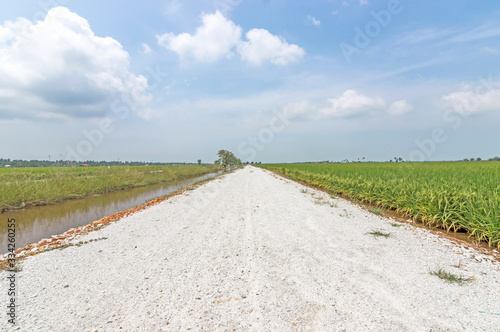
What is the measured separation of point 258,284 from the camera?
3166 mm

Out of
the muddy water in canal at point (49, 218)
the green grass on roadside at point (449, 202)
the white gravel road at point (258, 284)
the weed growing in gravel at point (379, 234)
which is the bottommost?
the muddy water in canal at point (49, 218)

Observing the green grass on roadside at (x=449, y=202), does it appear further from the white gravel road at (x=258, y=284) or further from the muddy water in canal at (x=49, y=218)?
the muddy water in canal at (x=49, y=218)

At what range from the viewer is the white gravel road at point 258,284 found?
2406 millimetres

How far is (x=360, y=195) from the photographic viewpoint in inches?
412

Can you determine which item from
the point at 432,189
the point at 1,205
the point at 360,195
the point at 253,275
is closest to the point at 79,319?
the point at 253,275

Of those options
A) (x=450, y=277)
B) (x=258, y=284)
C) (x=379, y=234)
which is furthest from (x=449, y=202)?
(x=258, y=284)

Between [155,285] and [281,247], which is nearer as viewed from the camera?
[155,285]

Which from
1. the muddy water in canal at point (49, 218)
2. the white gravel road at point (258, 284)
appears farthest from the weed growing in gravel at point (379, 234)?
the muddy water in canal at point (49, 218)

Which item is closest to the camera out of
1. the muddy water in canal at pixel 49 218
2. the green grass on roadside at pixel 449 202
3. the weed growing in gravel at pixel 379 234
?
the green grass on roadside at pixel 449 202

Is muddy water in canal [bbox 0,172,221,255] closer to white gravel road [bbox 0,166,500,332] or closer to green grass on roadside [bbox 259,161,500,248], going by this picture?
white gravel road [bbox 0,166,500,332]

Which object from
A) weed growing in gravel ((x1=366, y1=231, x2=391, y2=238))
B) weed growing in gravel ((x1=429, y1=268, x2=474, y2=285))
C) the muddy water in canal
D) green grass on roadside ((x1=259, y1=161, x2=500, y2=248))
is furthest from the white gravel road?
the muddy water in canal

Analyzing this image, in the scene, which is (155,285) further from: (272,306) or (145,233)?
(145,233)

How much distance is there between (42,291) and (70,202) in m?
12.5

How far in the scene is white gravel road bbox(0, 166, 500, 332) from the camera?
2.41 metres
